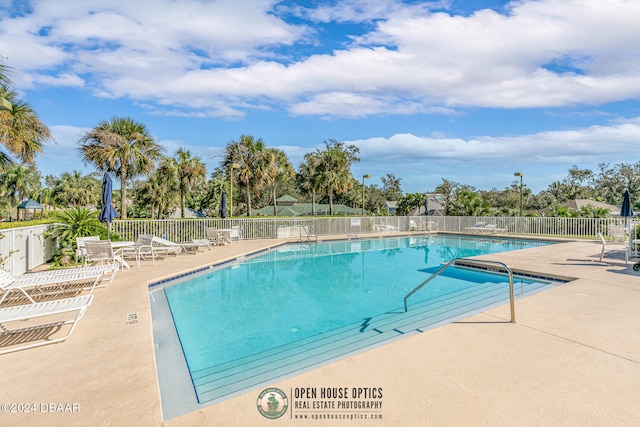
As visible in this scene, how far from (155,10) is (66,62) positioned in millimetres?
6864

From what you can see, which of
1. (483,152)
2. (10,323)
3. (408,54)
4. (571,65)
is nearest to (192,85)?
(408,54)

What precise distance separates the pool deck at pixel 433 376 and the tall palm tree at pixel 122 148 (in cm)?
1331

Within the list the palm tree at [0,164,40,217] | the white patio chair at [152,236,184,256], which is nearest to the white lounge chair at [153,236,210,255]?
the white patio chair at [152,236,184,256]

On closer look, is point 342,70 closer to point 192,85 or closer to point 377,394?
point 192,85

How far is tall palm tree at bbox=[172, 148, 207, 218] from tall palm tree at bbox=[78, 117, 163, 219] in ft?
29.8

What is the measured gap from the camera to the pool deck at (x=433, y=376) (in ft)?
7.38

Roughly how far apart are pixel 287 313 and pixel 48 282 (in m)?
3.70

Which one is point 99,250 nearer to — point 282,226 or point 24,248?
point 24,248

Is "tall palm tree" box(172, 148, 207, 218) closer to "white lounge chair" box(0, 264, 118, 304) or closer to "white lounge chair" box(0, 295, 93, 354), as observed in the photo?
"white lounge chair" box(0, 264, 118, 304)

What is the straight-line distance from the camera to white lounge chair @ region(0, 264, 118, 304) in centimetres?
440

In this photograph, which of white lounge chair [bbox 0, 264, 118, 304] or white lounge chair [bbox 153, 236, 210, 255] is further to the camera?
white lounge chair [bbox 153, 236, 210, 255]

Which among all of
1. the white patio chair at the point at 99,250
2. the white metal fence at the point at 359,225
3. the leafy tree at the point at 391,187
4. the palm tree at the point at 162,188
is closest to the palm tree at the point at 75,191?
the palm tree at the point at 162,188

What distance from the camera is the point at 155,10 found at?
8883mm

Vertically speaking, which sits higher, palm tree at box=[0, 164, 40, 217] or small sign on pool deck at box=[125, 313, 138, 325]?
palm tree at box=[0, 164, 40, 217]
